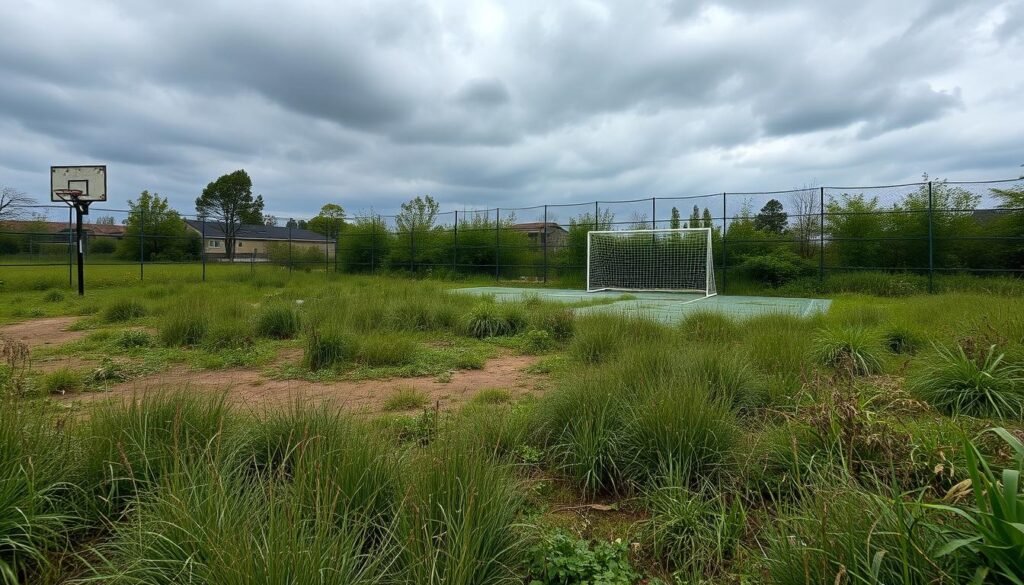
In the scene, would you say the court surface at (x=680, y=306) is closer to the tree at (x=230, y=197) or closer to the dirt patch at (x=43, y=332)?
the dirt patch at (x=43, y=332)

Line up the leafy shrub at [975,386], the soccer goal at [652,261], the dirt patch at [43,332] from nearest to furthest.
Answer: the leafy shrub at [975,386], the dirt patch at [43,332], the soccer goal at [652,261]

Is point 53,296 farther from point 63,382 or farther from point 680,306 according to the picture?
point 680,306

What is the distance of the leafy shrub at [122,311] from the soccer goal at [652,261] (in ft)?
39.2

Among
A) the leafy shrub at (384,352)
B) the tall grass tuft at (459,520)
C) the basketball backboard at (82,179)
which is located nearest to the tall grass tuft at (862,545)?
the tall grass tuft at (459,520)

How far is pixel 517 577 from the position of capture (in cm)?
173

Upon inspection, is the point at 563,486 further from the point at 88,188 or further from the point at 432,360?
the point at 88,188

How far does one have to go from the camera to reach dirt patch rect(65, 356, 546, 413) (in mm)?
4102

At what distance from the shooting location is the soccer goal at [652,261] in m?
16.2

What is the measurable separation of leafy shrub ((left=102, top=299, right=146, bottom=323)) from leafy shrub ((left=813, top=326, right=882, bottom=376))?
1025 cm

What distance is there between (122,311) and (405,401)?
7.89m

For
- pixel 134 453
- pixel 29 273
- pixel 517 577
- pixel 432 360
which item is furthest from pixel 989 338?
pixel 29 273

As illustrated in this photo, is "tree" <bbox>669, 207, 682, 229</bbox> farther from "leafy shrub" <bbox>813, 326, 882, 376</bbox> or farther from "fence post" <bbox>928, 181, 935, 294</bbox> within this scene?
"leafy shrub" <bbox>813, 326, 882, 376</bbox>

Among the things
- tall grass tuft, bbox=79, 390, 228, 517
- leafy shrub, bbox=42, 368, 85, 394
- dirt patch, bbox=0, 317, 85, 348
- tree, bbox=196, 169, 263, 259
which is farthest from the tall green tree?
tree, bbox=196, 169, 263, 259

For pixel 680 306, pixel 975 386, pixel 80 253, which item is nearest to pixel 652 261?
pixel 680 306
